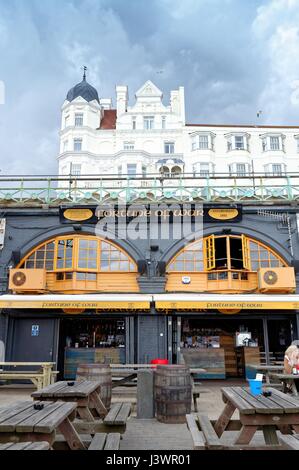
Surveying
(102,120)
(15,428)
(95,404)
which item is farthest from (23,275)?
(102,120)

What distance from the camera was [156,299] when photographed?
12961 millimetres

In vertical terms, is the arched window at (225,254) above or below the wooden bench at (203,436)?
above

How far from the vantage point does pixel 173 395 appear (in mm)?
7457

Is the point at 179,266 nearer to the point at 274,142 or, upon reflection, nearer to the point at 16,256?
Result: the point at 16,256

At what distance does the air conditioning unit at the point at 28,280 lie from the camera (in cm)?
1430

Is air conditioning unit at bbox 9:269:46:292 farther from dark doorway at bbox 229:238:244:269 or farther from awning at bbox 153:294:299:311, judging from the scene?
dark doorway at bbox 229:238:244:269

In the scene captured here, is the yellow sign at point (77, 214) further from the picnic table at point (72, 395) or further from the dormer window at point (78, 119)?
the dormer window at point (78, 119)

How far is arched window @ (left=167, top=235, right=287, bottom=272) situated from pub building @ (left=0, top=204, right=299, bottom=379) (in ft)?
0.13

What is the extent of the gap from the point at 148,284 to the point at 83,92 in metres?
32.3

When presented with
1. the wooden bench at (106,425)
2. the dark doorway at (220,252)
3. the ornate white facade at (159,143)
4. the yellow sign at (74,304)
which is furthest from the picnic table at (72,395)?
the ornate white facade at (159,143)

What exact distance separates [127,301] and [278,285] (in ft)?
18.0

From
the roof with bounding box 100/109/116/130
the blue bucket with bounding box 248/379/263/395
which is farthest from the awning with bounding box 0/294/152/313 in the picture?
the roof with bounding box 100/109/116/130

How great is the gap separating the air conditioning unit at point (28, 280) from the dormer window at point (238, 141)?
28750 mm

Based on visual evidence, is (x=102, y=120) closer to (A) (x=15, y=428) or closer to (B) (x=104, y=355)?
(B) (x=104, y=355)
